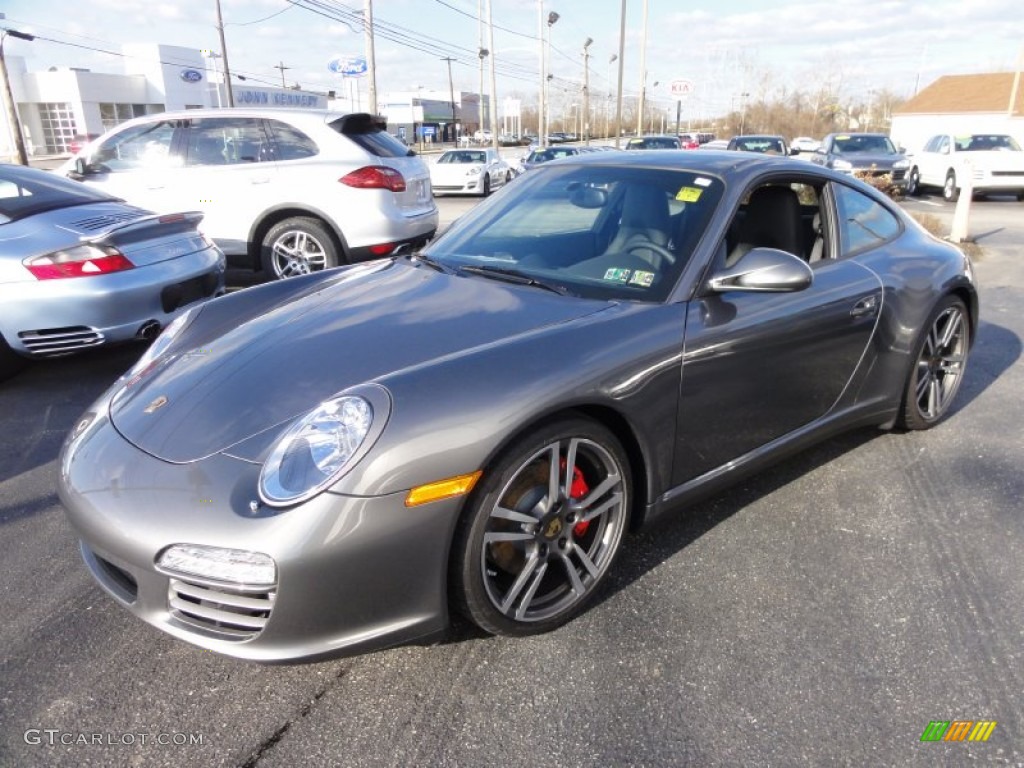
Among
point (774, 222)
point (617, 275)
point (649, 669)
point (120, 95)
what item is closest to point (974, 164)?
point (774, 222)

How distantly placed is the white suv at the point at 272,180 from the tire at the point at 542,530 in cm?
472

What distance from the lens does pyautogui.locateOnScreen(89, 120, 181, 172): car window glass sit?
6.87 meters

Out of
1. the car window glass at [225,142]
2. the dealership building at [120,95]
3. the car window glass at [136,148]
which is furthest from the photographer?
the dealership building at [120,95]

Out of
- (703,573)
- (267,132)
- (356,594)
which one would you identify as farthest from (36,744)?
(267,132)

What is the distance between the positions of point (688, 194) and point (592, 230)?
405 millimetres

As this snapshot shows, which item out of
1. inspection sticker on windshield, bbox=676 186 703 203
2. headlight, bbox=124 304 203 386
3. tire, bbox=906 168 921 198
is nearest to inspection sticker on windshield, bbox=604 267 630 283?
inspection sticker on windshield, bbox=676 186 703 203

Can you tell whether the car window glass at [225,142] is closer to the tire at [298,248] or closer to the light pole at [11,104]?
the tire at [298,248]

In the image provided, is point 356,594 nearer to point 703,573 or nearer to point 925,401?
point 703,573

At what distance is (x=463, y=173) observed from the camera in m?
19.7

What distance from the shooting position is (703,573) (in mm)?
2619

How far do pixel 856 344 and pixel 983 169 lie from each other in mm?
17801

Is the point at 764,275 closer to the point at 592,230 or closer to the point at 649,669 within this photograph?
the point at 592,230

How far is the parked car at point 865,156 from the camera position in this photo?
17188 mm

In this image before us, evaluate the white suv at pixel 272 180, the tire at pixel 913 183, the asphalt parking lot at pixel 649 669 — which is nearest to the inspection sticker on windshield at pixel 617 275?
the asphalt parking lot at pixel 649 669
